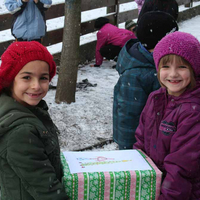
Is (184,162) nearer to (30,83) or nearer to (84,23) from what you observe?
(30,83)

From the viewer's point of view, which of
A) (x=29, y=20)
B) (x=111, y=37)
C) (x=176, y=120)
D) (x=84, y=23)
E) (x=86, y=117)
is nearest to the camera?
(x=176, y=120)

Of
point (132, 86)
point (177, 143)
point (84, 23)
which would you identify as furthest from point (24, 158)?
Result: point (84, 23)

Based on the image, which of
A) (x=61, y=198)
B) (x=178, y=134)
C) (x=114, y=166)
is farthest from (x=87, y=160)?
(x=178, y=134)

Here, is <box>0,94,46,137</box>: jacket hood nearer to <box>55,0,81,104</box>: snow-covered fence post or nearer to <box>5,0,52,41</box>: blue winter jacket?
<box>55,0,81,104</box>: snow-covered fence post

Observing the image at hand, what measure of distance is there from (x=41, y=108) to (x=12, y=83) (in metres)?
0.26

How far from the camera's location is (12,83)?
208 centimetres

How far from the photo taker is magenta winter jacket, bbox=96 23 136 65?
8211 mm

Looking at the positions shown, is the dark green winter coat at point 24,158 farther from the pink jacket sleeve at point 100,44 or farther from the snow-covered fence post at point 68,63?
the pink jacket sleeve at point 100,44

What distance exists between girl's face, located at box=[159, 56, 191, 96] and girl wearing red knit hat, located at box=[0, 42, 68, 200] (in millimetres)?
742

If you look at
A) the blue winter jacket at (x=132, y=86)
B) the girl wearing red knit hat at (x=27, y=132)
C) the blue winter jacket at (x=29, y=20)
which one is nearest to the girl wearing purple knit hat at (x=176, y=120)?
the blue winter jacket at (x=132, y=86)

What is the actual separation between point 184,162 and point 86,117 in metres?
3.41

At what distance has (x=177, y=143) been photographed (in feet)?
6.72

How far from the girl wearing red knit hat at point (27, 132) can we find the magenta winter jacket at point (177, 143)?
62 cm

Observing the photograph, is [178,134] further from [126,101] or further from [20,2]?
[20,2]
